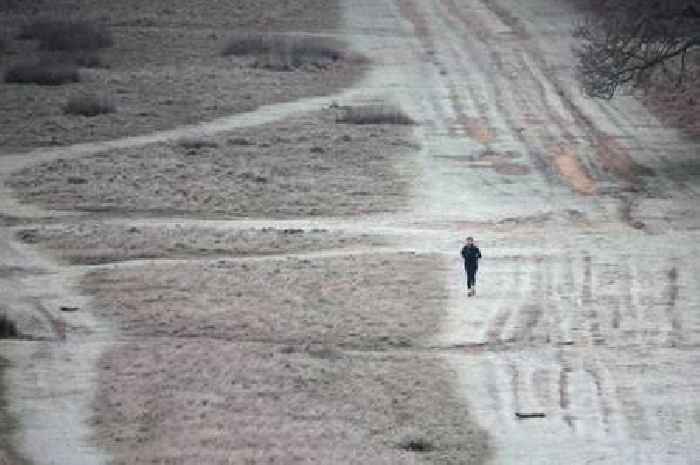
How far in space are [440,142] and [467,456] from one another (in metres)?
25.4

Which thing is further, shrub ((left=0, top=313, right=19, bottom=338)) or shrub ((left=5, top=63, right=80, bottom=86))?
shrub ((left=5, top=63, right=80, bottom=86))

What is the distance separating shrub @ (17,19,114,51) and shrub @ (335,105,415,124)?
514 inches

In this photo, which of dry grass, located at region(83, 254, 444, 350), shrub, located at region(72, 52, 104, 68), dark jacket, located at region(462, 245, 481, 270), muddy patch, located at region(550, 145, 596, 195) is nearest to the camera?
dry grass, located at region(83, 254, 444, 350)

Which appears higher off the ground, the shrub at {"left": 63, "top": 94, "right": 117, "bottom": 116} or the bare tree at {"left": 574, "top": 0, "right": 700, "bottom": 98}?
the bare tree at {"left": 574, "top": 0, "right": 700, "bottom": 98}

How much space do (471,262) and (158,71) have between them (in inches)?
1066

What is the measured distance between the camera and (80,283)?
1442 inches

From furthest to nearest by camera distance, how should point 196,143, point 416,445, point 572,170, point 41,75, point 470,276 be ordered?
point 41,75 → point 196,143 → point 572,170 → point 470,276 → point 416,445

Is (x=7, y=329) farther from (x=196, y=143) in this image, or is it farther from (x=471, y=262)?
(x=196, y=143)

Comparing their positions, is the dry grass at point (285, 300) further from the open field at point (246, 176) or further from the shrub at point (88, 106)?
the shrub at point (88, 106)

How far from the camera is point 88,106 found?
54.0 metres

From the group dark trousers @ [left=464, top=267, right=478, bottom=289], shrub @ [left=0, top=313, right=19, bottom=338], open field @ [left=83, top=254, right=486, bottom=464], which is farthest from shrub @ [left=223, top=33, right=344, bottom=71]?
shrub @ [left=0, top=313, right=19, bottom=338]

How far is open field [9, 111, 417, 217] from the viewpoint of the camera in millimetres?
44031

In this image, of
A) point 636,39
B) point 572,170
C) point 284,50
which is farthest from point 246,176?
point 284,50

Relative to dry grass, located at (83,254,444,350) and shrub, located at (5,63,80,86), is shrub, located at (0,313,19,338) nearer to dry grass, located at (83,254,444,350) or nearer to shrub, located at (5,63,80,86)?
dry grass, located at (83,254,444,350)
